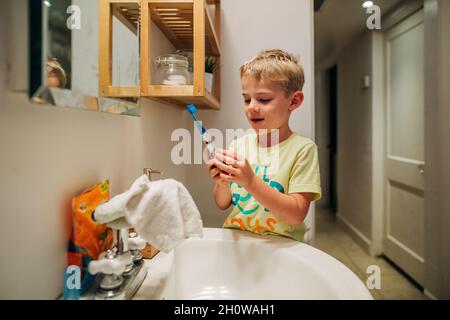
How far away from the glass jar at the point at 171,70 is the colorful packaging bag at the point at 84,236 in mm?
369

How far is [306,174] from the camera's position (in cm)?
68

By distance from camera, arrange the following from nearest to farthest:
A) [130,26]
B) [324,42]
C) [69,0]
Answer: [69,0], [130,26], [324,42]

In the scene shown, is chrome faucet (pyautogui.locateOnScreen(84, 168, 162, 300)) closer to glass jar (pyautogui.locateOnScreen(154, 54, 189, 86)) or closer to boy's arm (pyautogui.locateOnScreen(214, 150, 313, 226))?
boy's arm (pyautogui.locateOnScreen(214, 150, 313, 226))

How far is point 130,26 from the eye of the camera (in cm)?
68

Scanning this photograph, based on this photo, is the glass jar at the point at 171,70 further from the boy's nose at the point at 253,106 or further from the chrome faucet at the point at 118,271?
the chrome faucet at the point at 118,271

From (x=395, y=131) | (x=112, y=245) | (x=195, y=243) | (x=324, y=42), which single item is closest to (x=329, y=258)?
(x=195, y=243)

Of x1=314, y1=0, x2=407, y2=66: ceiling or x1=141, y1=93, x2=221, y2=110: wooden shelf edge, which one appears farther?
x1=314, y1=0, x2=407, y2=66: ceiling

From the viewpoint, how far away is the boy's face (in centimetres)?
67

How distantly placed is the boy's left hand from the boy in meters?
0.07

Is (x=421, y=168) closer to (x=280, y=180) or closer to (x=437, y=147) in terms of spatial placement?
(x=437, y=147)

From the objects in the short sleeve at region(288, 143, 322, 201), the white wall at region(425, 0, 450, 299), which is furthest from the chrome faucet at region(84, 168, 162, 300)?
the white wall at region(425, 0, 450, 299)

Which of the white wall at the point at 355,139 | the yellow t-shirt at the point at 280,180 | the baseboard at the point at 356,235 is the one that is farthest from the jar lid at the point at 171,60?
the baseboard at the point at 356,235

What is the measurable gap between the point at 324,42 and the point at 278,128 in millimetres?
2443
